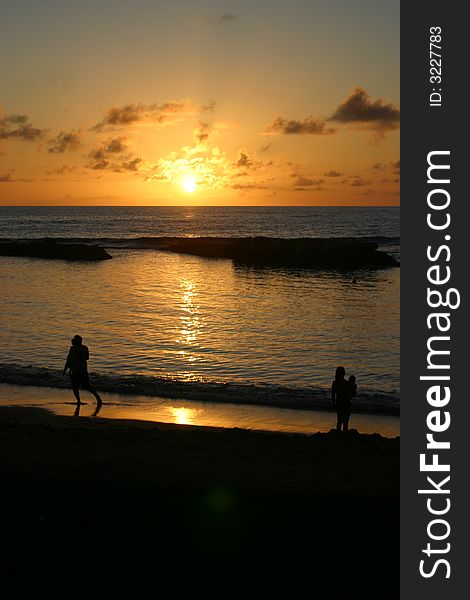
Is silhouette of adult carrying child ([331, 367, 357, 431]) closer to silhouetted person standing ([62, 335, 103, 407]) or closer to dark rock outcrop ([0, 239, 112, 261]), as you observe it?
silhouetted person standing ([62, 335, 103, 407])

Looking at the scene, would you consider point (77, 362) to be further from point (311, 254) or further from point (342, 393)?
point (311, 254)

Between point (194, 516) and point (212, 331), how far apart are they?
2100 cm

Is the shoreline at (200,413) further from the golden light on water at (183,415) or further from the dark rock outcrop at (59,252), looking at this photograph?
the dark rock outcrop at (59,252)

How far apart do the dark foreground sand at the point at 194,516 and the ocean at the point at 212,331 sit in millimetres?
6922

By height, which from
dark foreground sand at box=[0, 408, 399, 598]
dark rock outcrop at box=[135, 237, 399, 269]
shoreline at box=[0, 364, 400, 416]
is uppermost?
dark rock outcrop at box=[135, 237, 399, 269]

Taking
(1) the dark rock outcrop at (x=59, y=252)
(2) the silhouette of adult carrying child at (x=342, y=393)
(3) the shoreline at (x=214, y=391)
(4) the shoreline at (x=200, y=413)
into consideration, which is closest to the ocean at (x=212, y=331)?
(3) the shoreline at (x=214, y=391)

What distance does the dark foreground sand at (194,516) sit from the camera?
7719mm

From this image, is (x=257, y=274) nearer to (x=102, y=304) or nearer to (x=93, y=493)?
(x=102, y=304)

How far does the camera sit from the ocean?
2134 cm

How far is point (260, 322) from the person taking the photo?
32.6 m

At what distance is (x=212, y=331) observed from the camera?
1187 inches

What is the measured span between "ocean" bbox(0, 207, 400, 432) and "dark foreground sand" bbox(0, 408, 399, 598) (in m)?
6.92

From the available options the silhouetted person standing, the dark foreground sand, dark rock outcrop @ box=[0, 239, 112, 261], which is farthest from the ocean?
dark rock outcrop @ box=[0, 239, 112, 261]

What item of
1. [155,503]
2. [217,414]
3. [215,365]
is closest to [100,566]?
[155,503]
